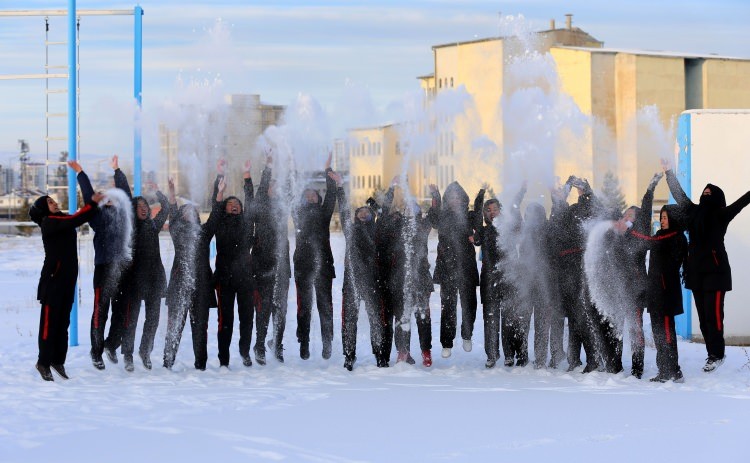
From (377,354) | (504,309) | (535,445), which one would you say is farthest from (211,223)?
(535,445)

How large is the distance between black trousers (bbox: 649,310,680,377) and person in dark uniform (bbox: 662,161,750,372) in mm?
638

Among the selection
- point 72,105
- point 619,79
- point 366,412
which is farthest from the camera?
point 619,79

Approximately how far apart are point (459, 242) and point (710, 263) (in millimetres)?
2389

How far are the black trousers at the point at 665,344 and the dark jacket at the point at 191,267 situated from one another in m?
4.20

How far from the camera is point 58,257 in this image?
10094mm

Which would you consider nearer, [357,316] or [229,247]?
[229,247]

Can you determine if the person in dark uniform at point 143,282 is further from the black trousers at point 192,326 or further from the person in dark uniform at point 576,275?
the person in dark uniform at point 576,275

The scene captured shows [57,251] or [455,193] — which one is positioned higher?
[455,193]

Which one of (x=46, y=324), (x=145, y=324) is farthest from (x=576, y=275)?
(x=46, y=324)

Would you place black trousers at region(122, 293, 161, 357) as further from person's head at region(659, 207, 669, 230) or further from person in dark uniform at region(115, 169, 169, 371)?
person's head at region(659, 207, 669, 230)

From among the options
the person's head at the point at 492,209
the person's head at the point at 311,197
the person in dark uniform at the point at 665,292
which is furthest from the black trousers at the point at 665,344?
the person's head at the point at 311,197

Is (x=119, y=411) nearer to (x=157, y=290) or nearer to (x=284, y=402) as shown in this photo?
(x=284, y=402)

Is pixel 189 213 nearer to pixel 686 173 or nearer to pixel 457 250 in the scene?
pixel 457 250

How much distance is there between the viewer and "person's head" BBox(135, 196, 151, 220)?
34.6ft
